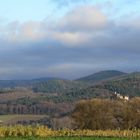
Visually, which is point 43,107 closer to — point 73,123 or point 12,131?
point 73,123

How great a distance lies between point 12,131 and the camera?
49.7m

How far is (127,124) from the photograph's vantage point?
7825 cm

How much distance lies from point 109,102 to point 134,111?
6071 mm

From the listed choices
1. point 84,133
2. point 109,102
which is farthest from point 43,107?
point 84,133

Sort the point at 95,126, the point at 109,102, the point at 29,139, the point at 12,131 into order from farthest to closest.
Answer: the point at 109,102, the point at 95,126, the point at 12,131, the point at 29,139

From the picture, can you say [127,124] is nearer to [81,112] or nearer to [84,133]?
[81,112]

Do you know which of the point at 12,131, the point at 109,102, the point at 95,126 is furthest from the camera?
the point at 109,102

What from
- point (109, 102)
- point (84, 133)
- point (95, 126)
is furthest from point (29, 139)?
point (109, 102)

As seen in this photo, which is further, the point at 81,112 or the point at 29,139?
the point at 81,112

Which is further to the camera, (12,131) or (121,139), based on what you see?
(12,131)

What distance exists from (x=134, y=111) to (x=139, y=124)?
328 cm

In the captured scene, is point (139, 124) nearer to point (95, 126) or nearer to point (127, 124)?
point (127, 124)

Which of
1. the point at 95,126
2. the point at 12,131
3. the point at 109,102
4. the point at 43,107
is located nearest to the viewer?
the point at 12,131

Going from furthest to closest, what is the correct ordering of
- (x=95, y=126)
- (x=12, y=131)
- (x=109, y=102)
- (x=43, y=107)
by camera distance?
(x=43, y=107)
(x=109, y=102)
(x=95, y=126)
(x=12, y=131)
